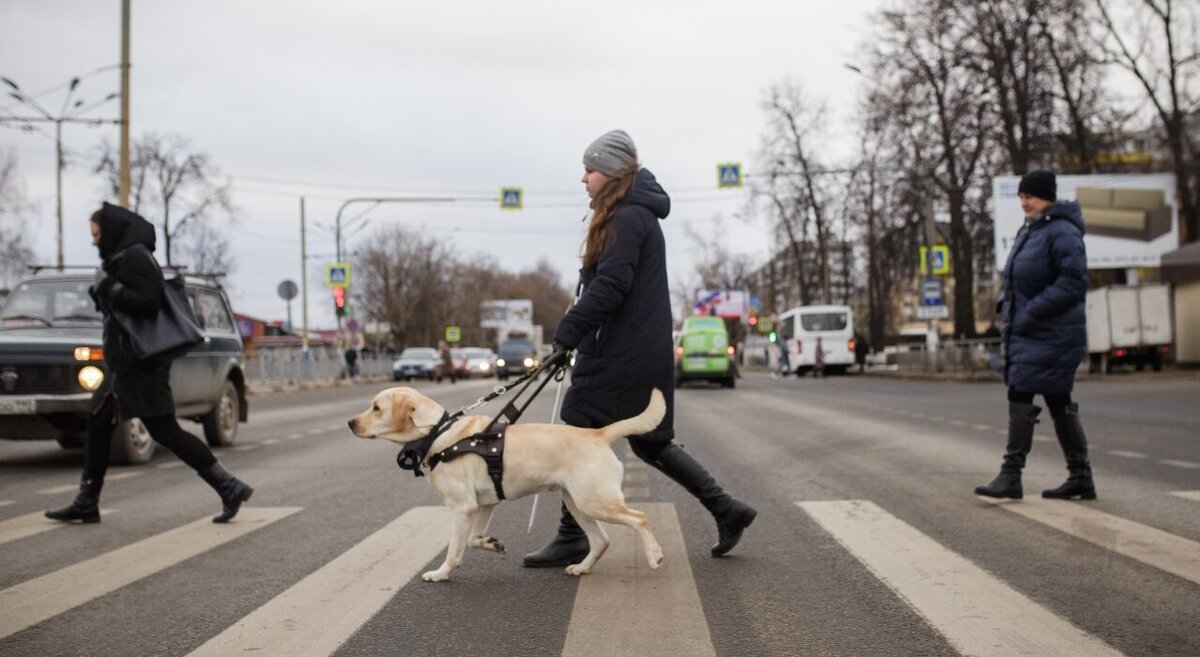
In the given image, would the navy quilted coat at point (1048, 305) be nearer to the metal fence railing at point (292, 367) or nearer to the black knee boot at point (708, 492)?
the black knee boot at point (708, 492)

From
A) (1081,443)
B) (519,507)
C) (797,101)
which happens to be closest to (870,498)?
(1081,443)

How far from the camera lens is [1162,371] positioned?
102 feet

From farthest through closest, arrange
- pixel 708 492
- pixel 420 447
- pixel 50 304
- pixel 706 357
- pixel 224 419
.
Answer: pixel 706 357 → pixel 224 419 → pixel 50 304 → pixel 708 492 → pixel 420 447

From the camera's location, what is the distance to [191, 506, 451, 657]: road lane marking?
12.1ft

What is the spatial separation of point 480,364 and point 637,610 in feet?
164

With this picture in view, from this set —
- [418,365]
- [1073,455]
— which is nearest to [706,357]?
[418,365]

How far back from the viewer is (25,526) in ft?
20.6

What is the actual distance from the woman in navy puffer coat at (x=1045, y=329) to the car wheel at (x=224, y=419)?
8.21m

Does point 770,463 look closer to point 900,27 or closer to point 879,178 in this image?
point 900,27

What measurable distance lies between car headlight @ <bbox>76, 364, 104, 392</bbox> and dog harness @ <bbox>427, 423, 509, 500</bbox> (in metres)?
6.35

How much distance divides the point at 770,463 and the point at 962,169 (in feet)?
101

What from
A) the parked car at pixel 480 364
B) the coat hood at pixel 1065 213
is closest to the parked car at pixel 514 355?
the parked car at pixel 480 364

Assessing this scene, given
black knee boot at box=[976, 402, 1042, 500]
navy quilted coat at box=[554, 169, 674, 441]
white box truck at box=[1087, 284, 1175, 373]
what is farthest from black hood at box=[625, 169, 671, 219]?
white box truck at box=[1087, 284, 1175, 373]

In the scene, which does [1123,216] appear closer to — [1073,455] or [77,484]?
[1073,455]
